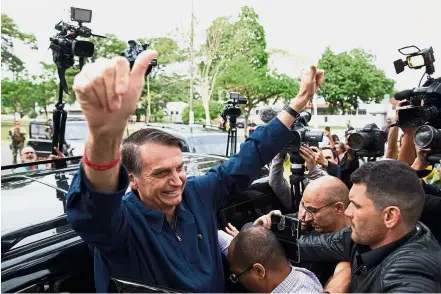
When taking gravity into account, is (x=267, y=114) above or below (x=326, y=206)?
above

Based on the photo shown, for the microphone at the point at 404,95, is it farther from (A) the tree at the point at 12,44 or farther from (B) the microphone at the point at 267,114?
(A) the tree at the point at 12,44

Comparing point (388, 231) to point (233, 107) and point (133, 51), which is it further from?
point (233, 107)

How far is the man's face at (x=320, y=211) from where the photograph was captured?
89.2 inches

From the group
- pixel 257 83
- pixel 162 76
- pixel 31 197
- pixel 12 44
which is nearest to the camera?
pixel 31 197

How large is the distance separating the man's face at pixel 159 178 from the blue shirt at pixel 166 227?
5 cm

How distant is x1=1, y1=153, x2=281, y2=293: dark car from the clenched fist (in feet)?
1.46

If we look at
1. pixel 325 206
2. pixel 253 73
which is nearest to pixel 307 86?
pixel 325 206

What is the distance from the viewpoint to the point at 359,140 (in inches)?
115

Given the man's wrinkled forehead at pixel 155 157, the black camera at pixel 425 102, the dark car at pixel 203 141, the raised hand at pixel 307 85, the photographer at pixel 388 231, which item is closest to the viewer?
the photographer at pixel 388 231

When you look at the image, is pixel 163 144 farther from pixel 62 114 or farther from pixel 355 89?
pixel 355 89

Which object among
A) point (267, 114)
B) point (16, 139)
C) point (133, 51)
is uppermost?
point (133, 51)

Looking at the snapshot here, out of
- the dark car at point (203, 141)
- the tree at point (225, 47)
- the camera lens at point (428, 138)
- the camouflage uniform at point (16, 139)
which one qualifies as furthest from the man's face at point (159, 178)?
the tree at point (225, 47)

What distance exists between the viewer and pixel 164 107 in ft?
131

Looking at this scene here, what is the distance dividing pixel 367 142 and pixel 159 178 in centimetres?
180
